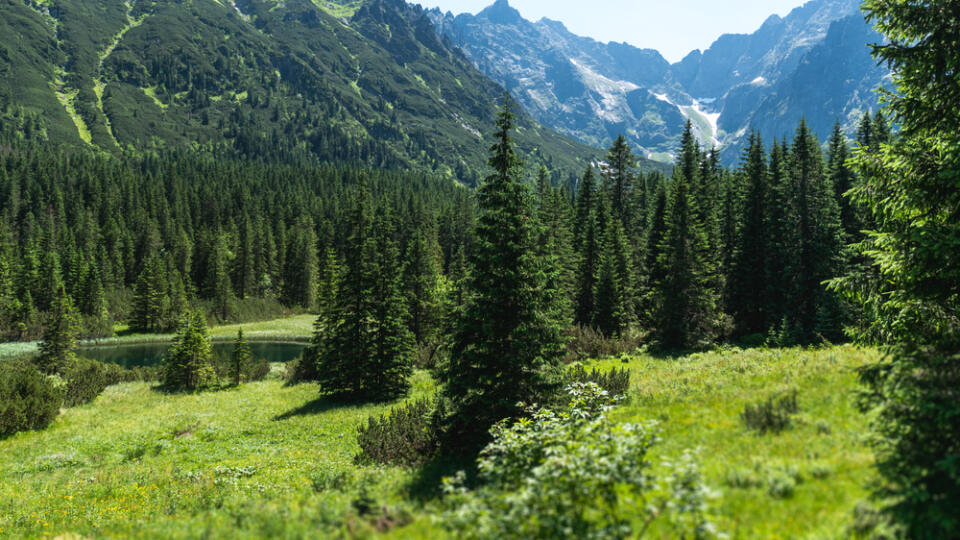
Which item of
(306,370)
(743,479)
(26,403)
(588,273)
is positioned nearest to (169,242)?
(306,370)

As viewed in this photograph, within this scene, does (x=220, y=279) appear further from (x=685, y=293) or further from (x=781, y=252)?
(x=781, y=252)

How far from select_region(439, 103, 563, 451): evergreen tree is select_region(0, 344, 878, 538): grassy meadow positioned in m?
2.82

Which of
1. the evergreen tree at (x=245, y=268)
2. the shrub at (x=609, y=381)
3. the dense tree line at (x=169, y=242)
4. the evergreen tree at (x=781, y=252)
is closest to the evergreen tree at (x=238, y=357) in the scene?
the dense tree line at (x=169, y=242)

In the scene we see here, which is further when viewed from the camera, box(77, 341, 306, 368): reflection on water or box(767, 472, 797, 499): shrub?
box(77, 341, 306, 368): reflection on water

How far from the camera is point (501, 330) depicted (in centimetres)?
1459

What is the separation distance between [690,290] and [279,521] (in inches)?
1280

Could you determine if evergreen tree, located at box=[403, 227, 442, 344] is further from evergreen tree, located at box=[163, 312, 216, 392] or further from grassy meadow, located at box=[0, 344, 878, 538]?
grassy meadow, located at box=[0, 344, 878, 538]

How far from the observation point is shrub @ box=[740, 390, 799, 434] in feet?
28.0

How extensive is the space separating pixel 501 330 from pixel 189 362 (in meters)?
32.3

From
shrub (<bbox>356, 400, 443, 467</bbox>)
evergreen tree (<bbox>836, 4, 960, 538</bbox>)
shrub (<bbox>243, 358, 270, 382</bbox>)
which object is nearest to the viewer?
evergreen tree (<bbox>836, 4, 960, 538</bbox>)

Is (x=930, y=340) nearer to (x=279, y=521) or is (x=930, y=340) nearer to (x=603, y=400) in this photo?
(x=603, y=400)

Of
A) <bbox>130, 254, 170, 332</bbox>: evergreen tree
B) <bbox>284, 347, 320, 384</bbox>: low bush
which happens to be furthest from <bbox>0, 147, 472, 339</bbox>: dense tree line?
<bbox>284, 347, 320, 384</bbox>: low bush

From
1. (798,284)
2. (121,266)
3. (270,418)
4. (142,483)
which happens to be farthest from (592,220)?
(121,266)

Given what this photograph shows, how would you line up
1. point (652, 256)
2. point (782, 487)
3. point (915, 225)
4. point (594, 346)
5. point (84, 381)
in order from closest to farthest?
1. point (782, 487)
2. point (915, 225)
3. point (84, 381)
4. point (594, 346)
5. point (652, 256)
